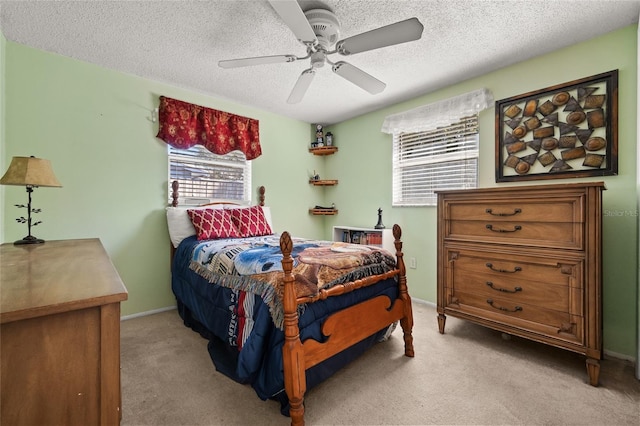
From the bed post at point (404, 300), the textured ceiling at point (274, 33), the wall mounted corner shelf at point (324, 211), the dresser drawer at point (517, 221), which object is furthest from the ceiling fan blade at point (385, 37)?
the wall mounted corner shelf at point (324, 211)

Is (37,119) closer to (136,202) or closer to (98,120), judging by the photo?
(98,120)

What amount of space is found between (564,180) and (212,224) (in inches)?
119

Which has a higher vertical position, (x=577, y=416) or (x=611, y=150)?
(x=611, y=150)

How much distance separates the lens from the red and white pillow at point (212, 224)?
2711 mm

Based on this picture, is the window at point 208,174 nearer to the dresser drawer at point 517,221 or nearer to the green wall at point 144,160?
the green wall at point 144,160

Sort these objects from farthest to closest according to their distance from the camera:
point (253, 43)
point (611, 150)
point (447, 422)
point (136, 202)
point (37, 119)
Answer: point (136, 202) < point (37, 119) < point (253, 43) < point (611, 150) < point (447, 422)

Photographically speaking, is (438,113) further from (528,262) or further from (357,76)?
(528,262)

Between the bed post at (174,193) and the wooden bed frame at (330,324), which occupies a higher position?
the bed post at (174,193)

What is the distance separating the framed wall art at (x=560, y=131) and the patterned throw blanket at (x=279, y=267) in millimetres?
1490

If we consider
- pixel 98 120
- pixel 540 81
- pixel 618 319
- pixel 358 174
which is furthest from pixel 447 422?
pixel 98 120

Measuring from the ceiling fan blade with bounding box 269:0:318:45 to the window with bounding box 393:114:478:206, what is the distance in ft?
6.14

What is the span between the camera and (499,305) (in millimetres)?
2078

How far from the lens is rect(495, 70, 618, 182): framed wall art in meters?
2.05

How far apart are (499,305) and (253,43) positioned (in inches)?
106
